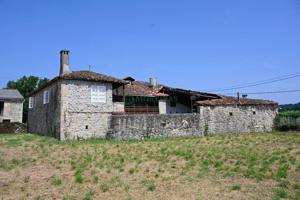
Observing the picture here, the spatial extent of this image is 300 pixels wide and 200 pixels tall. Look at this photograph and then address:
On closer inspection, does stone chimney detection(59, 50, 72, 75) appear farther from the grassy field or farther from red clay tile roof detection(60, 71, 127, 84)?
the grassy field

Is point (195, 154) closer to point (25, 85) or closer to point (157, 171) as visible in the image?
point (157, 171)

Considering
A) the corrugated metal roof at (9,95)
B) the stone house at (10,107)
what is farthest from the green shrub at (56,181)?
the corrugated metal roof at (9,95)

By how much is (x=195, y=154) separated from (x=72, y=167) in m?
6.07

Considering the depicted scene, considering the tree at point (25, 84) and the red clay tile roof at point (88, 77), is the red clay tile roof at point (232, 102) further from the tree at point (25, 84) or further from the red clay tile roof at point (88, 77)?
the tree at point (25, 84)

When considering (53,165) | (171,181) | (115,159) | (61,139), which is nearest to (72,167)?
(53,165)

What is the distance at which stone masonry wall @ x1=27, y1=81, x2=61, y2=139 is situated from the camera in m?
22.9

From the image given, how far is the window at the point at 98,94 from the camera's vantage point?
23344 mm

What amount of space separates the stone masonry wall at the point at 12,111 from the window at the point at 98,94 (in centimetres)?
2232

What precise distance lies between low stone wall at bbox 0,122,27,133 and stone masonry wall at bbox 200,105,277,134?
2031 cm

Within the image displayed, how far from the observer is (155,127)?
23.8 m

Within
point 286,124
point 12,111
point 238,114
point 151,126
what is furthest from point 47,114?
point 286,124

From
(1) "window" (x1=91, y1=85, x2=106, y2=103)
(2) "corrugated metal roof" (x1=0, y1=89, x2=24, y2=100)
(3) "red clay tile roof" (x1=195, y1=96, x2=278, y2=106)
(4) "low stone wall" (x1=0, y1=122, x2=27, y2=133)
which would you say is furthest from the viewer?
(2) "corrugated metal roof" (x1=0, y1=89, x2=24, y2=100)

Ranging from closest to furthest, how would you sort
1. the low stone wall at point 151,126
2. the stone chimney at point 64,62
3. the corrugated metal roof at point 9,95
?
the low stone wall at point 151,126 < the stone chimney at point 64,62 < the corrugated metal roof at point 9,95

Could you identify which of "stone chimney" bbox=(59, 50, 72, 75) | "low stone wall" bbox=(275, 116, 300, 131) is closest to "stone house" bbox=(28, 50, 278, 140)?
"stone chimney" bbox=(59, 50, 72, 75)
